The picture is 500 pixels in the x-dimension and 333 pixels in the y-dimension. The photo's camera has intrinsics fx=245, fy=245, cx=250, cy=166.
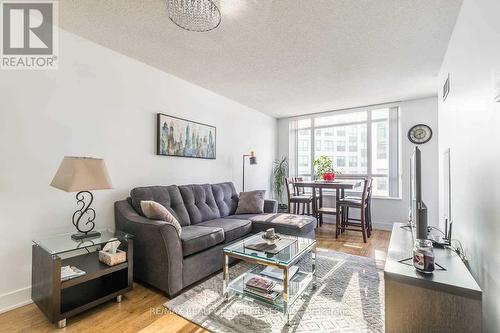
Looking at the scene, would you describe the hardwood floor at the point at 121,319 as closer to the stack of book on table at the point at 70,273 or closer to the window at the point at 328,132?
Answer: the stack of book on table at the point at 70,273

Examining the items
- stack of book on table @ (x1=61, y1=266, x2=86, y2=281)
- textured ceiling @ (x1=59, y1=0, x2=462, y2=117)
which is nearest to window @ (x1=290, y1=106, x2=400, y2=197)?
textured ceiling @ (x1=59, y1=0, x2=462, y2=117)

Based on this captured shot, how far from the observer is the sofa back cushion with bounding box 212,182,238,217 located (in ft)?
11.8

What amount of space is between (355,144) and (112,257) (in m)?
4.72

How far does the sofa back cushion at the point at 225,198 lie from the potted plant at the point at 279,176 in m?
1.90

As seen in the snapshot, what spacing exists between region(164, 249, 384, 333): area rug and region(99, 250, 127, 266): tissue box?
1.78ft

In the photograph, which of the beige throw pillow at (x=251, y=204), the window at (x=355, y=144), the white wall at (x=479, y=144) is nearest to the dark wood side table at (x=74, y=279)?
the beige throw pillow at (x=251, y=204)

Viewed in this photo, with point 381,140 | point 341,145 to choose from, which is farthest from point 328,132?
point 381,140

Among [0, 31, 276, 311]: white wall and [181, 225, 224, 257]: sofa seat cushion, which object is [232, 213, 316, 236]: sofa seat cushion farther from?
[0, 31, 276, 311]: white wall

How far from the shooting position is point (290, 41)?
2473 mm

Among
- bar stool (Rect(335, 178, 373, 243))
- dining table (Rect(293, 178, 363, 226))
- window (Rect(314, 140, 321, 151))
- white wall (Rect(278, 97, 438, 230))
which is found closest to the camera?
bar stool (Rect(335, 178, 373, 243))

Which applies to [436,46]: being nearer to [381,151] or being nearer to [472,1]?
[472,1]

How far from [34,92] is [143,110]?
1039mm

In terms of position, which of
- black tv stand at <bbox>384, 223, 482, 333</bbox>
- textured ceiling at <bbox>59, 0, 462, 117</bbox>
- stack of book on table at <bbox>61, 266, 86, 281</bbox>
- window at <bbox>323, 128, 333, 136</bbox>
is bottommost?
stack of book on table at <bbox>61, 266, 86, 281</bbox>

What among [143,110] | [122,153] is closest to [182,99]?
[143,110]
